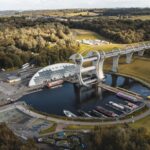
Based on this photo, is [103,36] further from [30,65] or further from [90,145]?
[90,145]

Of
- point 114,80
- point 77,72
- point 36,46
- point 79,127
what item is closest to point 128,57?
point 114,80

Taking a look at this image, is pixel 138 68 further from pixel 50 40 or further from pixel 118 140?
pixel 118 140

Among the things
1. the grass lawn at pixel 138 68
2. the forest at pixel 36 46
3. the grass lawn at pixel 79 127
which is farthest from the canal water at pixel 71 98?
the forest at pixel 36 46

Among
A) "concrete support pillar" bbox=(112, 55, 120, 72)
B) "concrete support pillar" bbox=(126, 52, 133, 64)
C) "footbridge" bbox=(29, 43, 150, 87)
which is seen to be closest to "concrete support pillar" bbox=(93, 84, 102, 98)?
"footbridge" bbox=(29, 43, 150, 87)

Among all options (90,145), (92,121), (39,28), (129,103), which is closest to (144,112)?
(129,103)

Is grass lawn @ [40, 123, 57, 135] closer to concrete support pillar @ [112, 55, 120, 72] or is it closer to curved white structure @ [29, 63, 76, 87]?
curved white structure @ [29, 63, 76, 87]

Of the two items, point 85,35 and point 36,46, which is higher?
point 36,46
